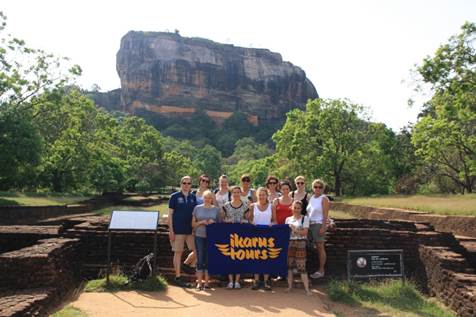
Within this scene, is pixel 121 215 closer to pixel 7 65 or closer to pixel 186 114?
pixel 7 65

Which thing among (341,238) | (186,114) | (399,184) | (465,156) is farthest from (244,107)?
(341,238)

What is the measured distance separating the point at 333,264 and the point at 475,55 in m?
12.7

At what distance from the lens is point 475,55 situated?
56.0 ft

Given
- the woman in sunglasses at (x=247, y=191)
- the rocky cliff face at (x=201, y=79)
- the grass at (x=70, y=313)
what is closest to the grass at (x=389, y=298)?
the woman in sunglasses at (x=247, y=191)

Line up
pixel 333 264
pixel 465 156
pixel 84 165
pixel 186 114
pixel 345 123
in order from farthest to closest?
pixel 186 114, pixel 345 123, pixel 84 165, pixel 465 156, pixel 333 264

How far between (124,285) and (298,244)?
2739 millimetres

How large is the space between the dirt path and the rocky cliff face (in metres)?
119

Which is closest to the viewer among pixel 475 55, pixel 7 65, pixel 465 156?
pixel 475 55

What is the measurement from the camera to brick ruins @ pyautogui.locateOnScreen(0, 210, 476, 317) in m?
6.40

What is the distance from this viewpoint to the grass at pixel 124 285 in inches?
277

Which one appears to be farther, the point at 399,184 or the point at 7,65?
the point at 399,184

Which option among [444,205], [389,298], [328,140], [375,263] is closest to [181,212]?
[375,263]

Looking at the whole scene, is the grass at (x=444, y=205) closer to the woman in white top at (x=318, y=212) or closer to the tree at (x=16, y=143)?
the woman in white top at (x=318, y=212)

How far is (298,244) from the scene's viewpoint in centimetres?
705
